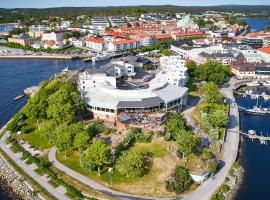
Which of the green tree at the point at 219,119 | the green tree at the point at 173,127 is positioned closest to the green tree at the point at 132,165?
the green tree at the point at 173,127

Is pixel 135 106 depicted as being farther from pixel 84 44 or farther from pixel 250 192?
pixel 84 44

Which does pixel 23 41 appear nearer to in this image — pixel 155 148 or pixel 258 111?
pixel 258 111

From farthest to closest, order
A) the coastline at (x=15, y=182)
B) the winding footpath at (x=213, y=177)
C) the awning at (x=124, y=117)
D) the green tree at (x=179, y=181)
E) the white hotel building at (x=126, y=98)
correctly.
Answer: the white hotel building at (x=126, y=98) < the awning at (x=124, y=117) < the coastline at (x=15, y=182) < the green tree at (x=179, y=181) < the winding footpath at (x=213, y=177)

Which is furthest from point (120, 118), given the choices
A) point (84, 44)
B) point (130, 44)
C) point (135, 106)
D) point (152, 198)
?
point (84, 44)

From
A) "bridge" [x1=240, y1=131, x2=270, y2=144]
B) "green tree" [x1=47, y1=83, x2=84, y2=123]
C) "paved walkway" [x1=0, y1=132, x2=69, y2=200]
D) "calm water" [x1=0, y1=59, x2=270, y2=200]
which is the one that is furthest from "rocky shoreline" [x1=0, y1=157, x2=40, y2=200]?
"bridge" [x1=240, y1=131, x2=270, y2=144]

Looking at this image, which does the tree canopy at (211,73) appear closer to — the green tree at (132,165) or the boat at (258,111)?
the boat at (258,111)

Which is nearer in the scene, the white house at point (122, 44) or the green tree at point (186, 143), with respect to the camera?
the green tree at point (186, 143)
